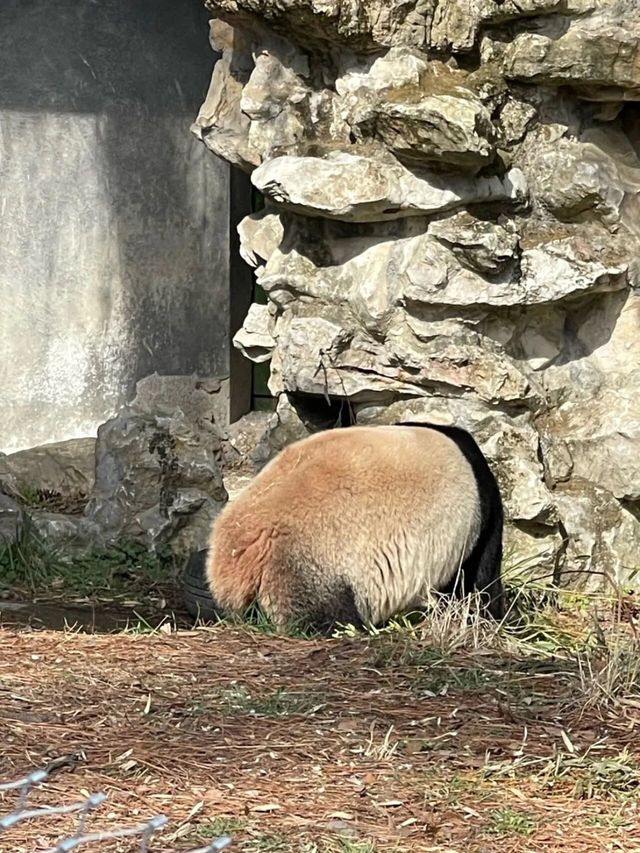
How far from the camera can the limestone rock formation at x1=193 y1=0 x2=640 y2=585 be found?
6.66 metres

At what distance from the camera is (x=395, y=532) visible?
569 centimetres

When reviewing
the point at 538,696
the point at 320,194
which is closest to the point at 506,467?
the point at 320,194

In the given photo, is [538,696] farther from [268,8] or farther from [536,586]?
[268,8]

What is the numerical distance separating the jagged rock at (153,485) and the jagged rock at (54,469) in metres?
0.90

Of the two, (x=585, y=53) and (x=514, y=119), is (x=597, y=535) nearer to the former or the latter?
(x=514, y=119)

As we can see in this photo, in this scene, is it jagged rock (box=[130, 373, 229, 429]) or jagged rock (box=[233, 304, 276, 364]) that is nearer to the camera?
jagged rock (box=[233, 304, 276, 364])

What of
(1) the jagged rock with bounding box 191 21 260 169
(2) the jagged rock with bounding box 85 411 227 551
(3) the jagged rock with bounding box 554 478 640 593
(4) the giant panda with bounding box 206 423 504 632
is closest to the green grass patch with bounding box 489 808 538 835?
(4) the giant panda with bounding box 206 423 504 632

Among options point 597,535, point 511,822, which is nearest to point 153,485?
point 597,535

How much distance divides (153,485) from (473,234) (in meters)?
2.11

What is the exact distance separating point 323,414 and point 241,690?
103 inches

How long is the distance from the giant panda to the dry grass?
0.17 metres

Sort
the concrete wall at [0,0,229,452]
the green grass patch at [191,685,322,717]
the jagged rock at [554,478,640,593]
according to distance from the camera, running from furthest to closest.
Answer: the concrete wall at [0,0,229,452] < the jagged rock at [554,478,640,593] < the green grass patch at [191,685,322,717]

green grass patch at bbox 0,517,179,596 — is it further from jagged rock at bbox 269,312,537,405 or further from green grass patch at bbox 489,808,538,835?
green grass patch at bbox 489,808,538,835

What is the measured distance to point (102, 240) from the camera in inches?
343
